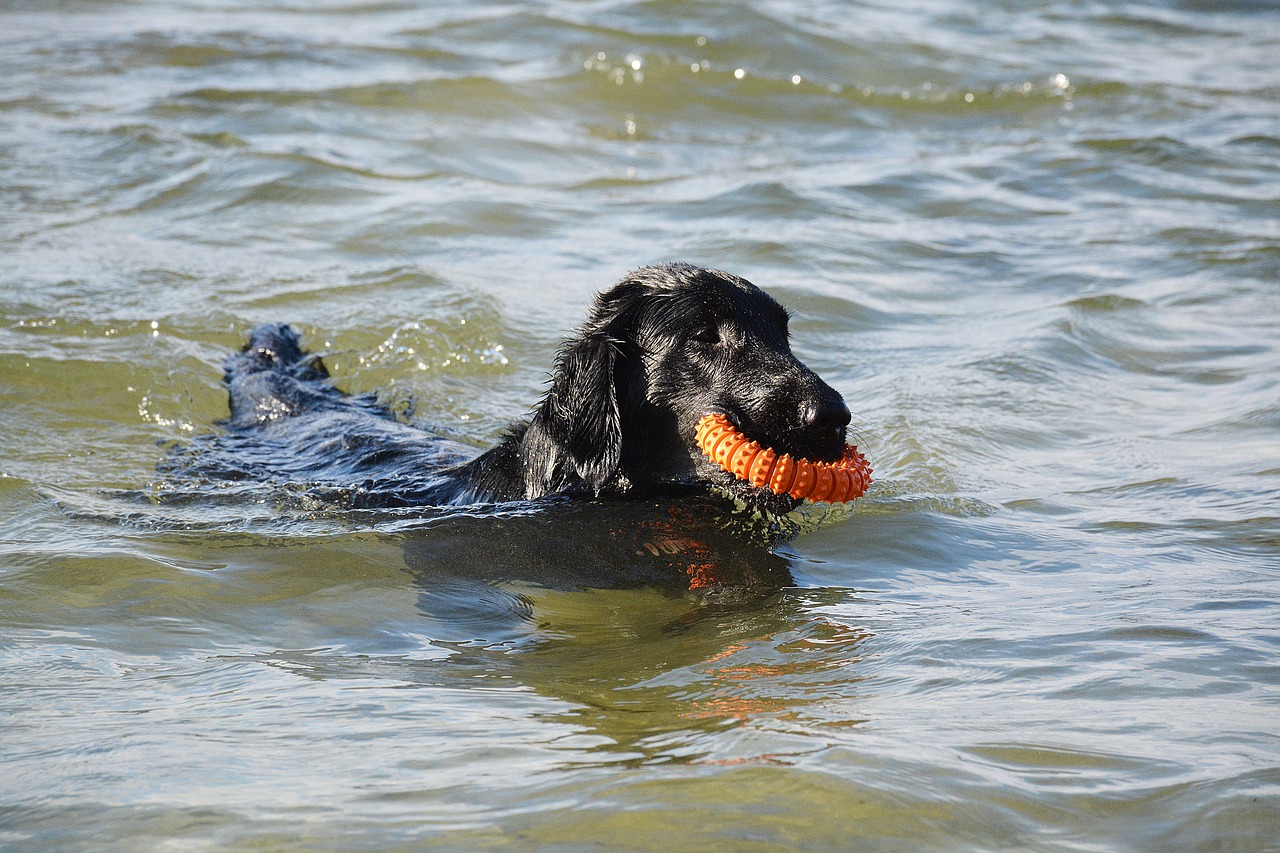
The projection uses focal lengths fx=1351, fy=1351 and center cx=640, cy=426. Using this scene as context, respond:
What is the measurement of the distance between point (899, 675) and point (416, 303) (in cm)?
576

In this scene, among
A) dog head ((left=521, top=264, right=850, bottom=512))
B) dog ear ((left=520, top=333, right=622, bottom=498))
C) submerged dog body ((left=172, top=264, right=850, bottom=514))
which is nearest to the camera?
submerged dog body ((left=172, top=264, right=850, bottom=514))

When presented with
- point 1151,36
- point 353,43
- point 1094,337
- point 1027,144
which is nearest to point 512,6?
point 353,43

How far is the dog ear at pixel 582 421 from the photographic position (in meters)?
5.12

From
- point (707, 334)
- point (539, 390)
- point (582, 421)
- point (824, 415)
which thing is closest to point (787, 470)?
point (824, 415)

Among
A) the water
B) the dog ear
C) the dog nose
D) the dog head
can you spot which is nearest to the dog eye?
the dog head

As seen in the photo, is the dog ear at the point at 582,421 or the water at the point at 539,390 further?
the dog ear at the point at 582,421

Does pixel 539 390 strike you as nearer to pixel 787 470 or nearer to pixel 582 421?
pixel 582 421

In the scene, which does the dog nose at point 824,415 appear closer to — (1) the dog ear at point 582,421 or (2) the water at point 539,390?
(2) the water at point 539,390

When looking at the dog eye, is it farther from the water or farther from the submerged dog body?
the water

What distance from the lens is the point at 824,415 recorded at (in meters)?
4.63

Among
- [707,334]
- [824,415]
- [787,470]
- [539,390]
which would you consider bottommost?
[539,390]

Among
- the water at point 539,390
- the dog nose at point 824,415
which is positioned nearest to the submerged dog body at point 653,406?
the dog nose at point 824,415

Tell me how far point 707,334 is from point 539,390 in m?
3.17

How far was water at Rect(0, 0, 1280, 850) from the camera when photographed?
3.37 metres
